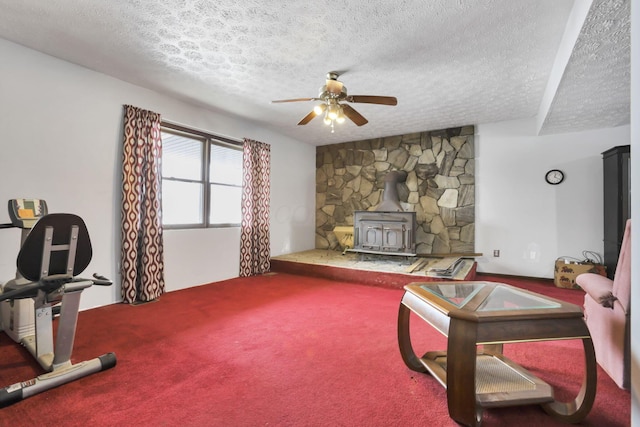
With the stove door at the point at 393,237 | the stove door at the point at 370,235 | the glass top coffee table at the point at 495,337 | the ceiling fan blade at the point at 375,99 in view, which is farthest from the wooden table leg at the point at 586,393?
the stove door at the point at 370,235

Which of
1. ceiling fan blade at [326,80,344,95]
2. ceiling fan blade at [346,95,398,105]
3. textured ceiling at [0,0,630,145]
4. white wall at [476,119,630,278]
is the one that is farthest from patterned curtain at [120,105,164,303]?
white wall at [476,119,630,278]

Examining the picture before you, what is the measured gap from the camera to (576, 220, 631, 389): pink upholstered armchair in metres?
1.62

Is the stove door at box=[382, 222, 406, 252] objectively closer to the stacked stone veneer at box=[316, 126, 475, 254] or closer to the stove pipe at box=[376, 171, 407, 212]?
the stove pipe at box=[376, 171, 407, 212]

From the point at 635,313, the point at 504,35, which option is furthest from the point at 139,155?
the point at 635,313

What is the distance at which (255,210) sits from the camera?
477 cm

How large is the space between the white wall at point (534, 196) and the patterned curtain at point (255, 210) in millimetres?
3451

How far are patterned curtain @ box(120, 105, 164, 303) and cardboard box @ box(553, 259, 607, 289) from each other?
5180 millimetres

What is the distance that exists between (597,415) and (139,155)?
4.19 metres

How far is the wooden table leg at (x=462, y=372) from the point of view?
1296 millimetres

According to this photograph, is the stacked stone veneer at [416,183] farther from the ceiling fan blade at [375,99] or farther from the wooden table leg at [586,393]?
the wooden table leg at [586,393]

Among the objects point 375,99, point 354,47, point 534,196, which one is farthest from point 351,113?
point 534,196

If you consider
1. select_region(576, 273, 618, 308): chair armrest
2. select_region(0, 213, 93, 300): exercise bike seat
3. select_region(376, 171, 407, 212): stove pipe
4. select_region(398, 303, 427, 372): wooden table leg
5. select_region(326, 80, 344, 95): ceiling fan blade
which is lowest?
select_region(398, 303, 427, 372): wooden table leg

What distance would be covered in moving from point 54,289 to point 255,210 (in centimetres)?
305

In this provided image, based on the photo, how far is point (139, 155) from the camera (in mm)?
3330
